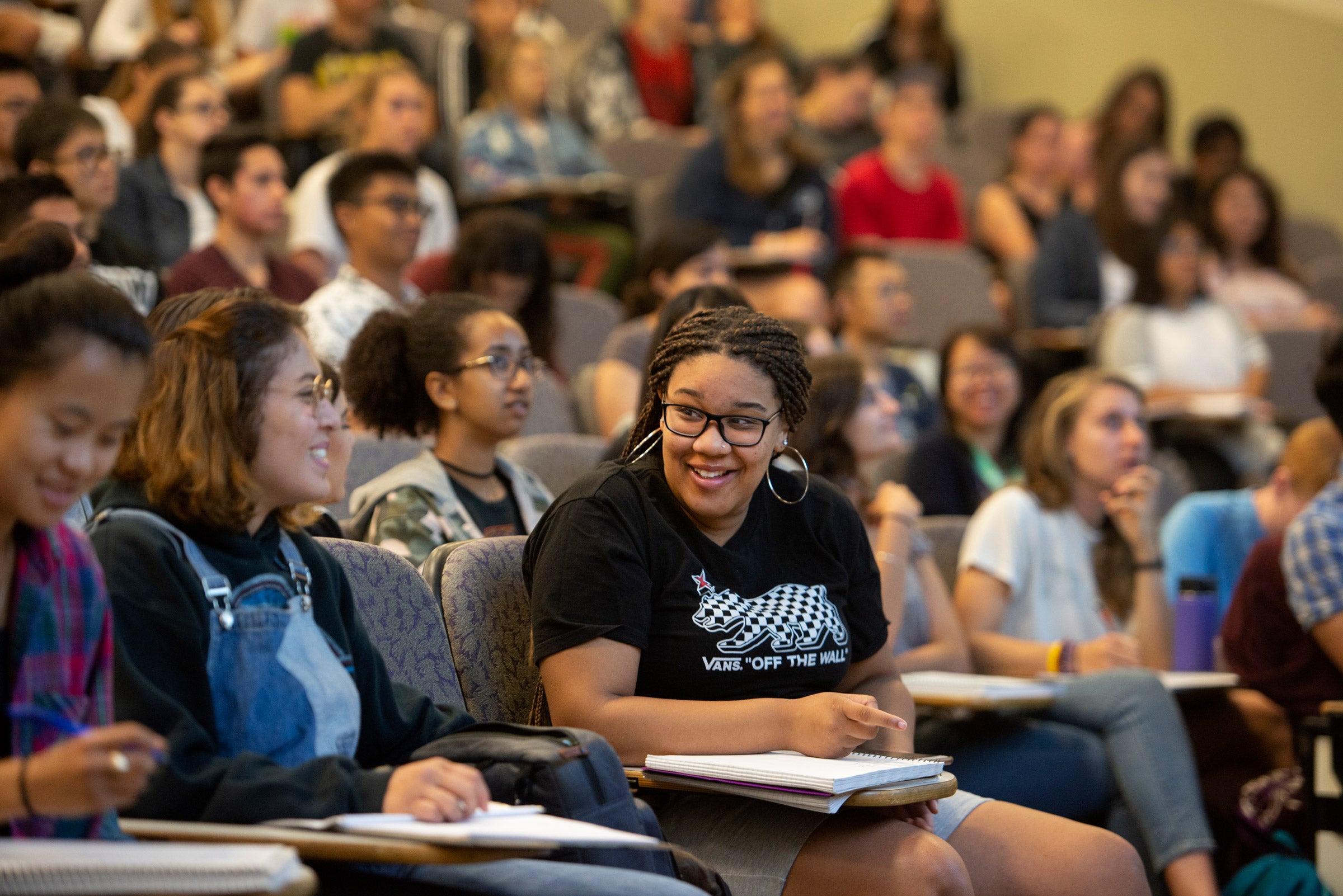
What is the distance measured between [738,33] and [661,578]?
5933mm

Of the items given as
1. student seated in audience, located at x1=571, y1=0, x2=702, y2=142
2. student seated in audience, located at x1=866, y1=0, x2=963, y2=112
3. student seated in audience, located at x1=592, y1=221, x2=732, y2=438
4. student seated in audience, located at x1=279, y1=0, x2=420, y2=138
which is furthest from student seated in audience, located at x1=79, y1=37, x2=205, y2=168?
student seated in audience, located at x1=866, y1=0, x2=963, y2=112

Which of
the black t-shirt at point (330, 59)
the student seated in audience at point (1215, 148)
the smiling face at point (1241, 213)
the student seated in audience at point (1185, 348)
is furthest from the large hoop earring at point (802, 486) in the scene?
the student seated in audience at point (1215, 148)

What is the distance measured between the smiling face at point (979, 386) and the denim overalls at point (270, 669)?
2.69 meters

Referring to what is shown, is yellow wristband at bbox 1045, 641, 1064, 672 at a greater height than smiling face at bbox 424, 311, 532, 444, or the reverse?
smiling face at bbox 424, 311, 532, 444

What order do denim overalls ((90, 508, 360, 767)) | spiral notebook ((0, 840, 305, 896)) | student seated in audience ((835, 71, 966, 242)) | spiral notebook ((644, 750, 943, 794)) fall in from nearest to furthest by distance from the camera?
spiral notebook ((0, 840, 305, 896)) < denim overalls ((90, 508, 360, 767)) < spiral notebook ((644, 750, 943, 794)) < student seated in audience ((835, 71, 966, 242))

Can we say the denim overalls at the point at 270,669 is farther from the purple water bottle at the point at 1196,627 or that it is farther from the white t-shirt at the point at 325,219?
the white t-shirt at the point at 325,219

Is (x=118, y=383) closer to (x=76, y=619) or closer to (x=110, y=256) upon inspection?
(x=76, y=619)

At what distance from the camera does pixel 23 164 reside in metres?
3.58

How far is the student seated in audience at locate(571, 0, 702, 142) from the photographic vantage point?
6.58 m

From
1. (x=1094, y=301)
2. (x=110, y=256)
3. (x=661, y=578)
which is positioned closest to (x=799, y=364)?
(x=661, y=578)

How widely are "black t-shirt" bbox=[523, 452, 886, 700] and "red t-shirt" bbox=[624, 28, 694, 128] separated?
4.93m

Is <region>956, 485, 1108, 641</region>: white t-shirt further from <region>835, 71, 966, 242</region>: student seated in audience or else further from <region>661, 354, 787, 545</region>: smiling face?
<region>835, 71, 966, 242</region>: student seated in audience

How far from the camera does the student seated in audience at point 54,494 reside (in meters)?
1.27

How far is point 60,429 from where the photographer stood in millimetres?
1277
